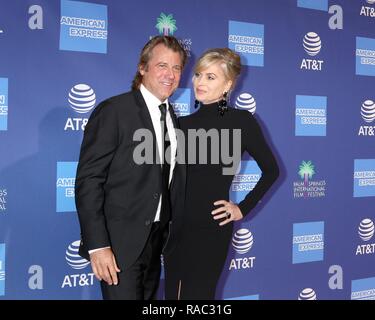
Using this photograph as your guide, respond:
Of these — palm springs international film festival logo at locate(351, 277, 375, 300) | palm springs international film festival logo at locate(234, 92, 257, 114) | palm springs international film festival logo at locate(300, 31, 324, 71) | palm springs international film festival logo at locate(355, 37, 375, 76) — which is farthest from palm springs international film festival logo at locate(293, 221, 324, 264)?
palm springs international film festival logo at locate(355, 37, 375, 76)

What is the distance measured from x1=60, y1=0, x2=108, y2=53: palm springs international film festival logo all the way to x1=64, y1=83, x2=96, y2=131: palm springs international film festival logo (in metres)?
0.26

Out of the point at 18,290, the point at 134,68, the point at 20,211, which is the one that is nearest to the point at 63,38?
the point at 134,68

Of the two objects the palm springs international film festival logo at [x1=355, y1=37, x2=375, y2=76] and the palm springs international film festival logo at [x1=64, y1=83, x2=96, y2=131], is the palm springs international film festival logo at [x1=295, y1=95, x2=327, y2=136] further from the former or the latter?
the palm springs international film festival logo at [x1=64, y1=83, x2=96, y2=131]

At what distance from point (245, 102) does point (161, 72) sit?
57.7 inches

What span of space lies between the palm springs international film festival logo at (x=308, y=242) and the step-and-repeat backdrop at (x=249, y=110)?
1 cm

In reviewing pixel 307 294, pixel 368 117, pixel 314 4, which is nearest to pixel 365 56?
pixel 368 117

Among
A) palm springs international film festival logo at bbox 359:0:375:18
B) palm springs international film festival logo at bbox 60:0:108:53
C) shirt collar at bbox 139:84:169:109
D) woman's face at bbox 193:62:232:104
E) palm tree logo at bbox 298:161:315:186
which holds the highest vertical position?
palm springs international film festival logo at bbox 359:0:375:18

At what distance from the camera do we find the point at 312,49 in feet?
12.4

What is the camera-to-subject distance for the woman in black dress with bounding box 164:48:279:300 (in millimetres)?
2227

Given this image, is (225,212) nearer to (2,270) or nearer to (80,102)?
(80,102)

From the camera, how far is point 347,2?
12.9ft

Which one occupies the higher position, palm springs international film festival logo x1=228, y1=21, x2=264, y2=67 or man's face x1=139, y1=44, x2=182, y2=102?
palm springs international film festival logo x1=228, y1=21, x2=264, y2=67

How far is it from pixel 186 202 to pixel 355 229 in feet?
7.84
